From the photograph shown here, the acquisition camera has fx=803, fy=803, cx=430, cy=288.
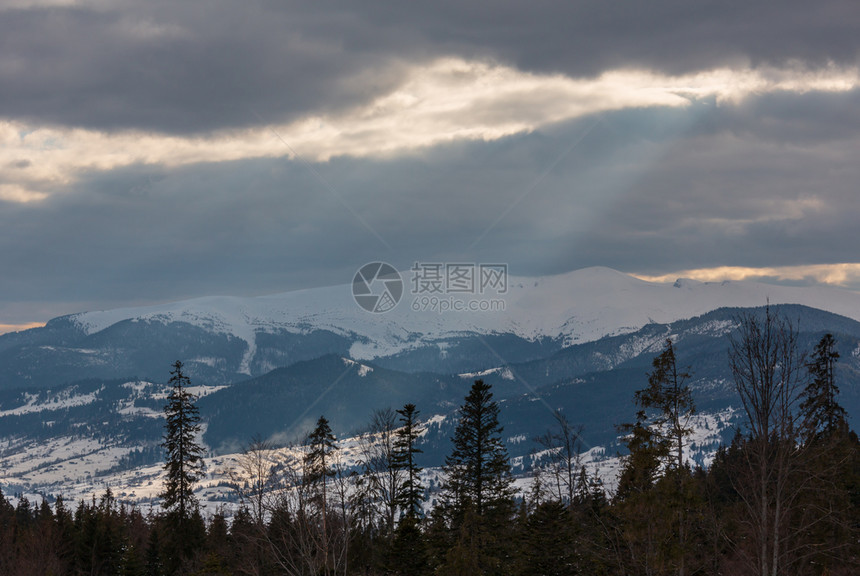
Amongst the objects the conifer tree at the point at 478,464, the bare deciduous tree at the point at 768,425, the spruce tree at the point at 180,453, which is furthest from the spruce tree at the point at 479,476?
the bare deciduous tree at the point at 768,425

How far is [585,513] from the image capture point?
64.7 meters

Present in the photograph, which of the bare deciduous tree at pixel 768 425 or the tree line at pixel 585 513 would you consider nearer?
the bare deciduous tree at pixel 768 425

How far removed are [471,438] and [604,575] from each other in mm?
20431

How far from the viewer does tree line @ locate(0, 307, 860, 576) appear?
90.8ft

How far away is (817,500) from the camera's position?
49.1m

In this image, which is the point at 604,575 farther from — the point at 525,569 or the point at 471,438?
the point at 471,438

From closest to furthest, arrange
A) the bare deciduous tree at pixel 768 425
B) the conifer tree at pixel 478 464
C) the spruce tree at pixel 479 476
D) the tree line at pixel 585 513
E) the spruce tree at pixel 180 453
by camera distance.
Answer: the bare deciduous tree at pixel 768 425 < the tree line at pixel 585 513 < the spruce tree at pixel 479 476 < the conifer tree at pixel 478 464 < the spruce tree at pixel 180 453

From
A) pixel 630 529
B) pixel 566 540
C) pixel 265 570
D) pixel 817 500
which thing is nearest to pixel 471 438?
pixel 566 540

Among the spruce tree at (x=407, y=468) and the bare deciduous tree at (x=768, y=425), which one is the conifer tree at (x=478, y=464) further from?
the bare deciduous tree at (x=768, y=425)

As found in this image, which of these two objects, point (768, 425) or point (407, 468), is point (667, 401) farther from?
point (407, 468)

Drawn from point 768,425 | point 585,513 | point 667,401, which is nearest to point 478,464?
point 585,513

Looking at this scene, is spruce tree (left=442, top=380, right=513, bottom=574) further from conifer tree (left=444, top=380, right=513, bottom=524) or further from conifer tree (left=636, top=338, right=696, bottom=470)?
conifer tree (left=636, top=338, right=696, bottom=470)

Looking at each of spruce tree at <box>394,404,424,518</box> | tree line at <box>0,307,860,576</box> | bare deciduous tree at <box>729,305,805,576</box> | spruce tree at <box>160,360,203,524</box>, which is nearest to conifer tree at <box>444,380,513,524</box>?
tree line at <box>0,307,860,576</box>

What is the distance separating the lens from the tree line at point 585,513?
27.7 metres
